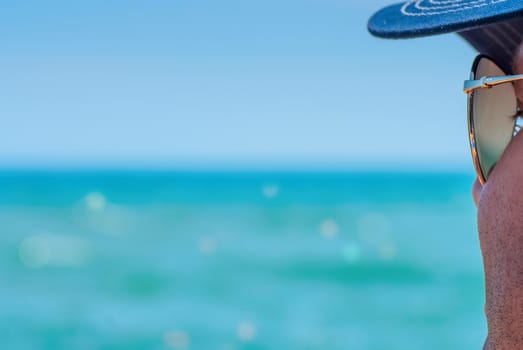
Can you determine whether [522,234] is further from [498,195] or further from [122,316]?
[122,316]

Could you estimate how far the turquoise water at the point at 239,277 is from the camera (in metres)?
12.1

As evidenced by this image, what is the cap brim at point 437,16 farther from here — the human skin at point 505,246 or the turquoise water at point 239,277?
the turquoise water at point 239,277

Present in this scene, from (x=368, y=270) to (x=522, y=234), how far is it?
16.0 meters

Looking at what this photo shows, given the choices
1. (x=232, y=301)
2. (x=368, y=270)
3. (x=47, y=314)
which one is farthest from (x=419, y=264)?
(x=47, y=314)

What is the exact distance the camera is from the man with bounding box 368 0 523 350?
5.03 ft

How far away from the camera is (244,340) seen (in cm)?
1150

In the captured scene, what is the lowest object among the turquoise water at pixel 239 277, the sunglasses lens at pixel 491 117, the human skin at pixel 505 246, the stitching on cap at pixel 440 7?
the human skin at pixel 505 246

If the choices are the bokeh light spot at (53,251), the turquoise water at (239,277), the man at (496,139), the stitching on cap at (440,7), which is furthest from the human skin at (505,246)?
the bokeh light spot at (53,251)

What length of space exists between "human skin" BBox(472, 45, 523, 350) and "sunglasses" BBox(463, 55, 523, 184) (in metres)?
0.03

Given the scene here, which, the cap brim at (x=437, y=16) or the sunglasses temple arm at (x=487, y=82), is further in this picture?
the sunglasses temple arm at (x=487, y=82)

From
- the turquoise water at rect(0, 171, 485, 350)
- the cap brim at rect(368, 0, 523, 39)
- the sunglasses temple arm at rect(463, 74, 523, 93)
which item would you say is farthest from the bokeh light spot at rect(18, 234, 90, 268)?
the sunglasses temple arm at rect(463, 74, 523, 93)

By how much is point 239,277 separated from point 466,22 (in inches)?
593

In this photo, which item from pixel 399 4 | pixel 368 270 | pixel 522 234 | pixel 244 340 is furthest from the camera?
pixel 368 270

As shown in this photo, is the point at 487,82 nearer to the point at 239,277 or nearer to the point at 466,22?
the point at 466,22
